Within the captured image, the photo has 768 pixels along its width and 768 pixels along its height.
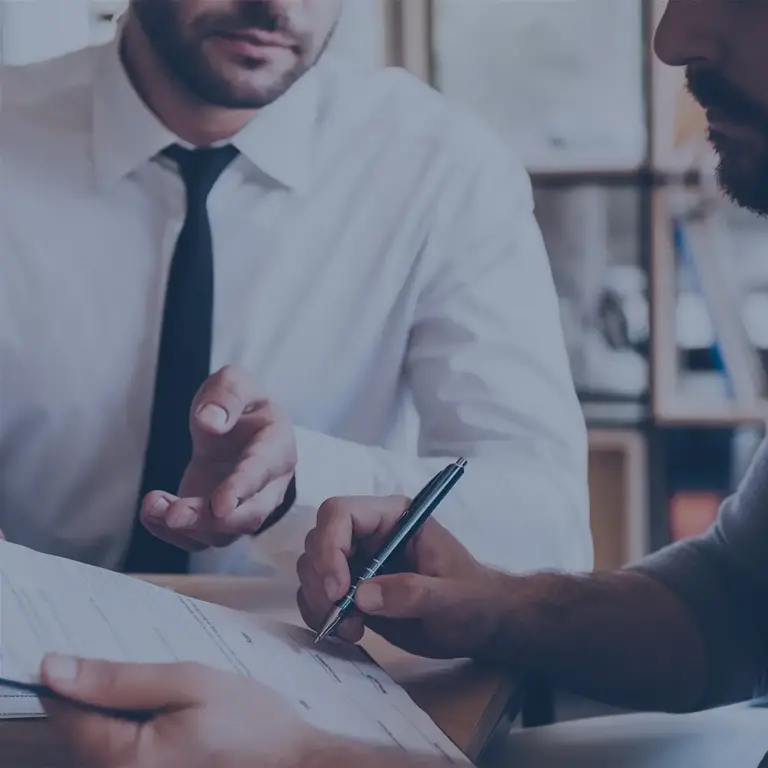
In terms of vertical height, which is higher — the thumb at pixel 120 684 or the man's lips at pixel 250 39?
the man's lips at pixel 250 39

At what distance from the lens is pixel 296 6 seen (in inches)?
26.9

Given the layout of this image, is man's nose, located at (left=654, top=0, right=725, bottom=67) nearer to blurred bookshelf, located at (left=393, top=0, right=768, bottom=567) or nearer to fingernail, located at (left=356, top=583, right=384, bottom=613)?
blurred bookshelf, located at (left=393, top=0, right=768, bottom=567)

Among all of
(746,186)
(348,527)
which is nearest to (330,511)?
(348,527)

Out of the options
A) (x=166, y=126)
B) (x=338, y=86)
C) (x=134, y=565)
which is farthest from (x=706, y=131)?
(x=134, y=565)

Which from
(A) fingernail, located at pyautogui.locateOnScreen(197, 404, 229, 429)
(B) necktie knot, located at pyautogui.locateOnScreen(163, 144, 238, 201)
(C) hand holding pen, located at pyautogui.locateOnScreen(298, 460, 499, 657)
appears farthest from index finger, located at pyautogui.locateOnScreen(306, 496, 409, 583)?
(B) necktie knot, located at pyautogui.locateOnScreen(163, 144, 238, 201)

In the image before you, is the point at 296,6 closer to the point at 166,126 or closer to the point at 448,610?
the point at 166,126

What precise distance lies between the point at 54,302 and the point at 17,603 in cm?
27

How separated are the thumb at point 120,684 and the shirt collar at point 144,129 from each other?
1.25ft

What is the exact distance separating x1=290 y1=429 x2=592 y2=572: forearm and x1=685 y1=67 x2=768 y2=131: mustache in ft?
0.81

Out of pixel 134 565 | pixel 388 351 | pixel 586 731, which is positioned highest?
pixel 388 351

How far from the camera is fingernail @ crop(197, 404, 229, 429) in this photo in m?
0.67

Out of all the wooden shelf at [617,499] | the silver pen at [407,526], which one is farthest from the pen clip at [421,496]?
the wooden shelf at [617,499]

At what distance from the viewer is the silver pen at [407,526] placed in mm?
541

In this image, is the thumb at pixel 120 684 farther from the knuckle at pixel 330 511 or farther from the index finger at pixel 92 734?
the knuckle at pixel 330 511
